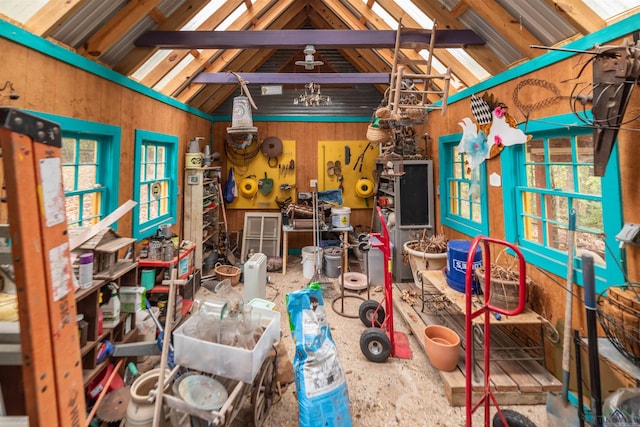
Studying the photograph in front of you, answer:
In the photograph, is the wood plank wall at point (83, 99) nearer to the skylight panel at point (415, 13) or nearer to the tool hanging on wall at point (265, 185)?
the tool hanging on wall at point (265, 185)

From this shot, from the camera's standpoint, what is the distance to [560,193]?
8.59ft

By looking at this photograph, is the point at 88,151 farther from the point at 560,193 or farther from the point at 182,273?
the point at 560,193

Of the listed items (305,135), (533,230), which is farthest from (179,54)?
(533,230)

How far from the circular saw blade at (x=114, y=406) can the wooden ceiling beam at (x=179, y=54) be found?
3.52 metres

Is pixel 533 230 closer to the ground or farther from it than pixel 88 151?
closer to the ground

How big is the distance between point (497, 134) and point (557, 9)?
1.26 m

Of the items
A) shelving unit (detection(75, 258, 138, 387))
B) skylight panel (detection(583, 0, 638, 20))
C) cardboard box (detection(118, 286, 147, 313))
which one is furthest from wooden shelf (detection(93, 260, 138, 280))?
skylight panel (detection(583, 0, 638, 20))

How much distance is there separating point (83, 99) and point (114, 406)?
2673 mm

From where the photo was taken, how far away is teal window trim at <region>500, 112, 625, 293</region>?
201 cm

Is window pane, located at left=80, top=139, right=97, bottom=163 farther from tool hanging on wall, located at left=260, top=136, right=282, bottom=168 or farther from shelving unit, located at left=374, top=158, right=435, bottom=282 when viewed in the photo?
shelving unit, located at left=374, top=158, right=435, bottom=282

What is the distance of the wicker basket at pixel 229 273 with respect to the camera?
4709 millimetres

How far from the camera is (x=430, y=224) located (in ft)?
16.1

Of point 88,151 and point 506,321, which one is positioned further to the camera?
point 88,151

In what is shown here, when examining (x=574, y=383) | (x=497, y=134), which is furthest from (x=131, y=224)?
(x=574, y=383)
